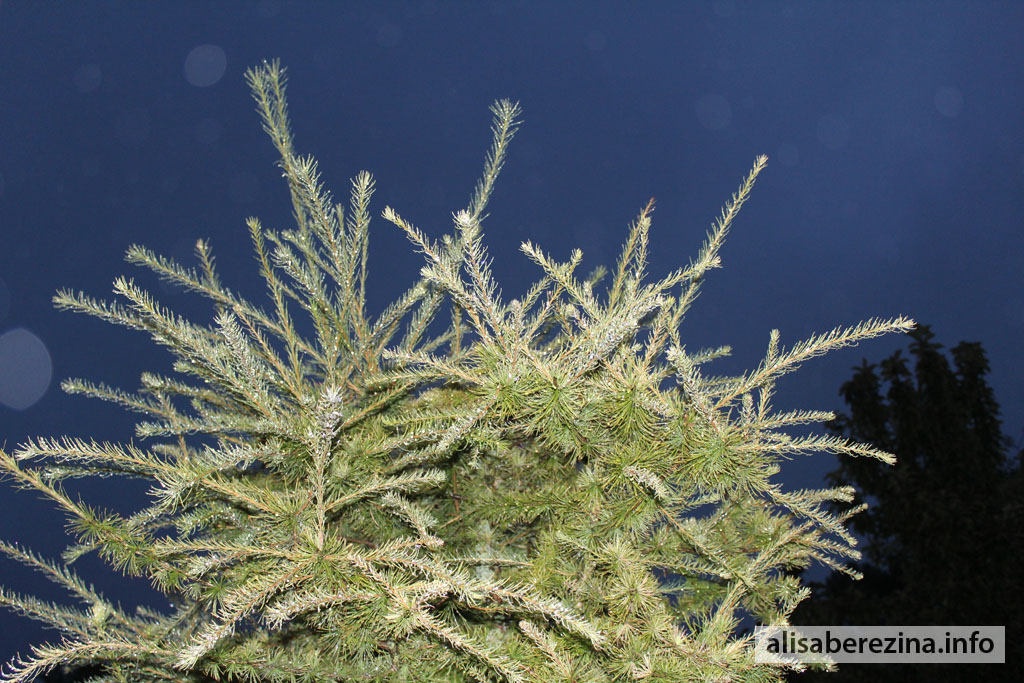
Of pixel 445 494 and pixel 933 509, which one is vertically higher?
pixel 933 509

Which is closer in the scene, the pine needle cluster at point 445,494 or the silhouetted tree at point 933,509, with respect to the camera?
the pine needle cluster at point 445,494

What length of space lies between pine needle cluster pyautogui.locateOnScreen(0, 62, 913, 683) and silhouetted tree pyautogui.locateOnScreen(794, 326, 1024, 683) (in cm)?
523

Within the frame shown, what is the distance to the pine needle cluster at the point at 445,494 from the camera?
1.47m

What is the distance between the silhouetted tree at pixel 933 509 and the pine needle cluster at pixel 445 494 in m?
5.23

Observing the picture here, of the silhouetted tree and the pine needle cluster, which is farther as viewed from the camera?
the silhouetted tree

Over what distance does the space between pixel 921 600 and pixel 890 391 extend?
277 centimetres

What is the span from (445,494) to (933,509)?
721 centimetres

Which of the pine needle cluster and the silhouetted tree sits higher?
the silhouetted tree

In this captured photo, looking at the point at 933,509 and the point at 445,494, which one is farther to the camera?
the point at 933,509

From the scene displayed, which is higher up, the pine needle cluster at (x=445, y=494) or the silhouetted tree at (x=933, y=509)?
the silhouetted tree at (x=933, y=509)

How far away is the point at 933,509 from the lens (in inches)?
277

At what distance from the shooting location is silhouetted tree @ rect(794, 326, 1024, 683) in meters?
6.68

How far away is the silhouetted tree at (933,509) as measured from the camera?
263 inches

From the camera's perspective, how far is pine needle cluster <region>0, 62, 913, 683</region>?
4.82 ft
